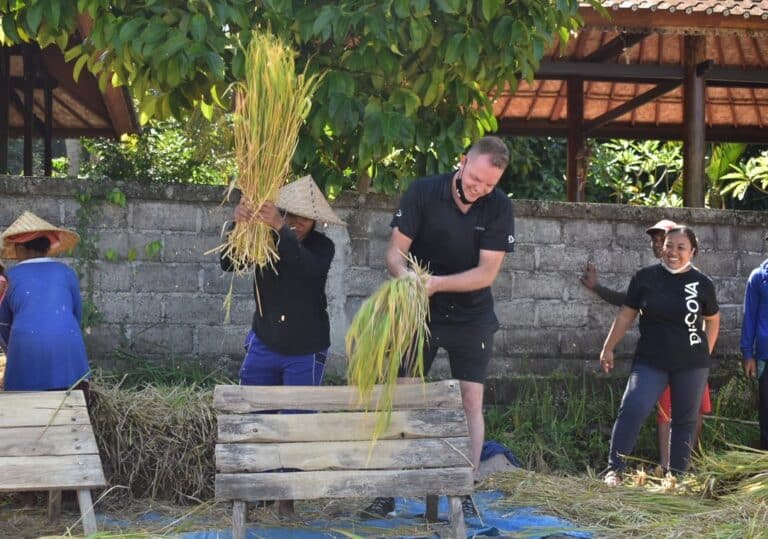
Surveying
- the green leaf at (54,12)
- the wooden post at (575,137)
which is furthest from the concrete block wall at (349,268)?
the wooden post at (575,137)

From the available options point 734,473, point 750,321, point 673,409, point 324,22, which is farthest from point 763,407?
point 324,22

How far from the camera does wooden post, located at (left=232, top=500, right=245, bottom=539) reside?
4285mm

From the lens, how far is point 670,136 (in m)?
12.1

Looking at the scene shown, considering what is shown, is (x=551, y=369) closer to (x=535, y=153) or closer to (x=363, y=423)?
(x=363, y=423)

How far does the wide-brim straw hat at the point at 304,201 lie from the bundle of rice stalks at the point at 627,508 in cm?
178

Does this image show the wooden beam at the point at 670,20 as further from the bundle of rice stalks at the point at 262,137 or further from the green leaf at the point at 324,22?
the bundle of rice stalks at the point at 262,137

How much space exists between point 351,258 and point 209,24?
1.88 m

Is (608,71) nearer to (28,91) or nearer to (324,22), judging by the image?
(324,22)

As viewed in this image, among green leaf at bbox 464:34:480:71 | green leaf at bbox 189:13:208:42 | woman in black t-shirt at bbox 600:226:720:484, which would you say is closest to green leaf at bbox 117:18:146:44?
green leaf at bbox 189:13:208:42

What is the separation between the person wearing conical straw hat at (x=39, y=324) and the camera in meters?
5.08

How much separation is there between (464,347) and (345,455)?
3.48 ft

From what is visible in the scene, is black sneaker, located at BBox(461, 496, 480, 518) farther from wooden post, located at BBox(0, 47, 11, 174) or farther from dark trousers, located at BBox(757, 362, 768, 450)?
wooden post, located at BBox(0, 47, 11, 174)

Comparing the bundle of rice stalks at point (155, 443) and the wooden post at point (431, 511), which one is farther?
the bundle of rice stalks at point (155, 443)

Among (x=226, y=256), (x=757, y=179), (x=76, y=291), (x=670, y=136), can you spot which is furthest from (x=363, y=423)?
(x=757, y=179)
